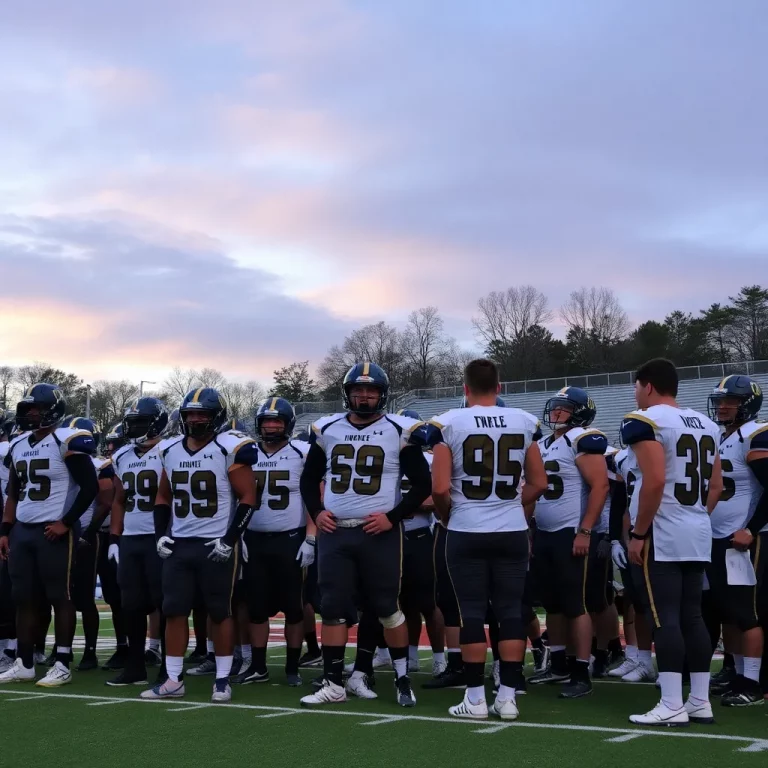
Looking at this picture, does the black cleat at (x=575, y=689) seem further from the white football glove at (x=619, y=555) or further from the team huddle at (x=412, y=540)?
the white football glove at (x=619, y=555)

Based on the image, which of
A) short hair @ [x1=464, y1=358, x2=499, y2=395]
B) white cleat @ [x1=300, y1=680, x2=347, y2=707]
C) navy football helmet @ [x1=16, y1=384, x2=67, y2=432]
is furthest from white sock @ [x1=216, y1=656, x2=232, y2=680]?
short hair @ [x1=464, y1=358, x2=499, y2=395]

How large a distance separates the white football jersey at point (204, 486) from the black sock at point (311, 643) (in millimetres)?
2367

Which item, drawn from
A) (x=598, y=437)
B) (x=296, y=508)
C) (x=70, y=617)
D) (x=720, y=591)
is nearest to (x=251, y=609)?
(x=296, y=508)

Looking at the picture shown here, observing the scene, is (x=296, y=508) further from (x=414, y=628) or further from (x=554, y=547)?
(x=554, y=547)

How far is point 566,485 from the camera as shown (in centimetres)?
709

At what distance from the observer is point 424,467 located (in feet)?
21.1

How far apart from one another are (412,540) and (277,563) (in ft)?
3.64

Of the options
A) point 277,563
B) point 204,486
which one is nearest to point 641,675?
point 277,563

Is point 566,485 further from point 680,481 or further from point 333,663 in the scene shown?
point 333,663

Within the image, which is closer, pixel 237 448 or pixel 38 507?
pixel 237 448

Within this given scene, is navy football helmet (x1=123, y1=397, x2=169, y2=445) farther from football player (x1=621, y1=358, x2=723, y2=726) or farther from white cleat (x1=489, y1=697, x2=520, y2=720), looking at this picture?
football player (x1=621, y1=358, x2=723, y2=726)

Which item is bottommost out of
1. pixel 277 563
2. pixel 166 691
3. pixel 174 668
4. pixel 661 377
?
pixel 166 691

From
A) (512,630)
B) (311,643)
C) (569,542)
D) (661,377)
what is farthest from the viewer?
(311,643)

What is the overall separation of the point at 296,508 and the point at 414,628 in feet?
4.84
